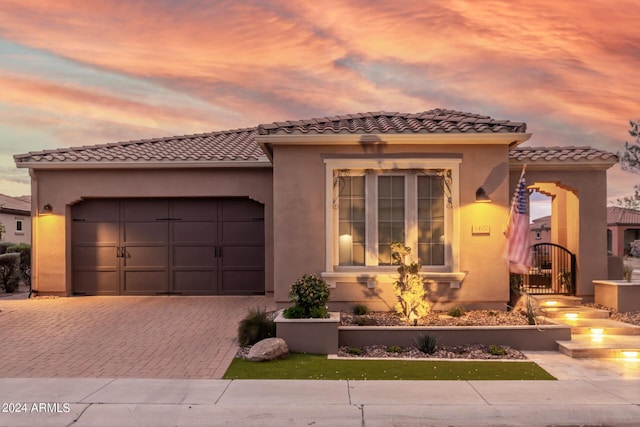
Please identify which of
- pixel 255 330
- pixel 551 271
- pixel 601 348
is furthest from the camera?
pixel 551 271

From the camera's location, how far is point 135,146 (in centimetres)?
1549

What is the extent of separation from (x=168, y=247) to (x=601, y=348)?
11007mm

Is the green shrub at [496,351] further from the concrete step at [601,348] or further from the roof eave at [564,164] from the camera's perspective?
the roof eave at [564,164]

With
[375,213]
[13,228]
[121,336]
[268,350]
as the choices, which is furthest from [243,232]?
[13,228]

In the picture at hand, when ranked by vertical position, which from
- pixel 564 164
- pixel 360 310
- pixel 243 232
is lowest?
pixel 360 310

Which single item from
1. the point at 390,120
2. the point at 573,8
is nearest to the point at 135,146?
the point at 390,120

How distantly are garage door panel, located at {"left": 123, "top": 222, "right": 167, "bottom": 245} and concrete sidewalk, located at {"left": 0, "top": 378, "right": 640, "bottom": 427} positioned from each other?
25.4ft

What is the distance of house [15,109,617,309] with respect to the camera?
35.0ft

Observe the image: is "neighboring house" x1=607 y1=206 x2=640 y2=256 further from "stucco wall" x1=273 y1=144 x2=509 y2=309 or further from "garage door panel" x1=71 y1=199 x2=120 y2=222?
"garage door panel" x1=71 y1=199 x2=120 y2=222

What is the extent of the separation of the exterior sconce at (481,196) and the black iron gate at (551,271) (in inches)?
103

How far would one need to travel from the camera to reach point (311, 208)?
1070cm

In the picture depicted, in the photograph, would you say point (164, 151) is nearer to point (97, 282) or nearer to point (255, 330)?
point (97, 282)

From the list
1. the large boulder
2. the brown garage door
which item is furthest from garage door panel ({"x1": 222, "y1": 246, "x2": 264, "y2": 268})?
the large boulder

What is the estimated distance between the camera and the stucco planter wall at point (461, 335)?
8633mm
